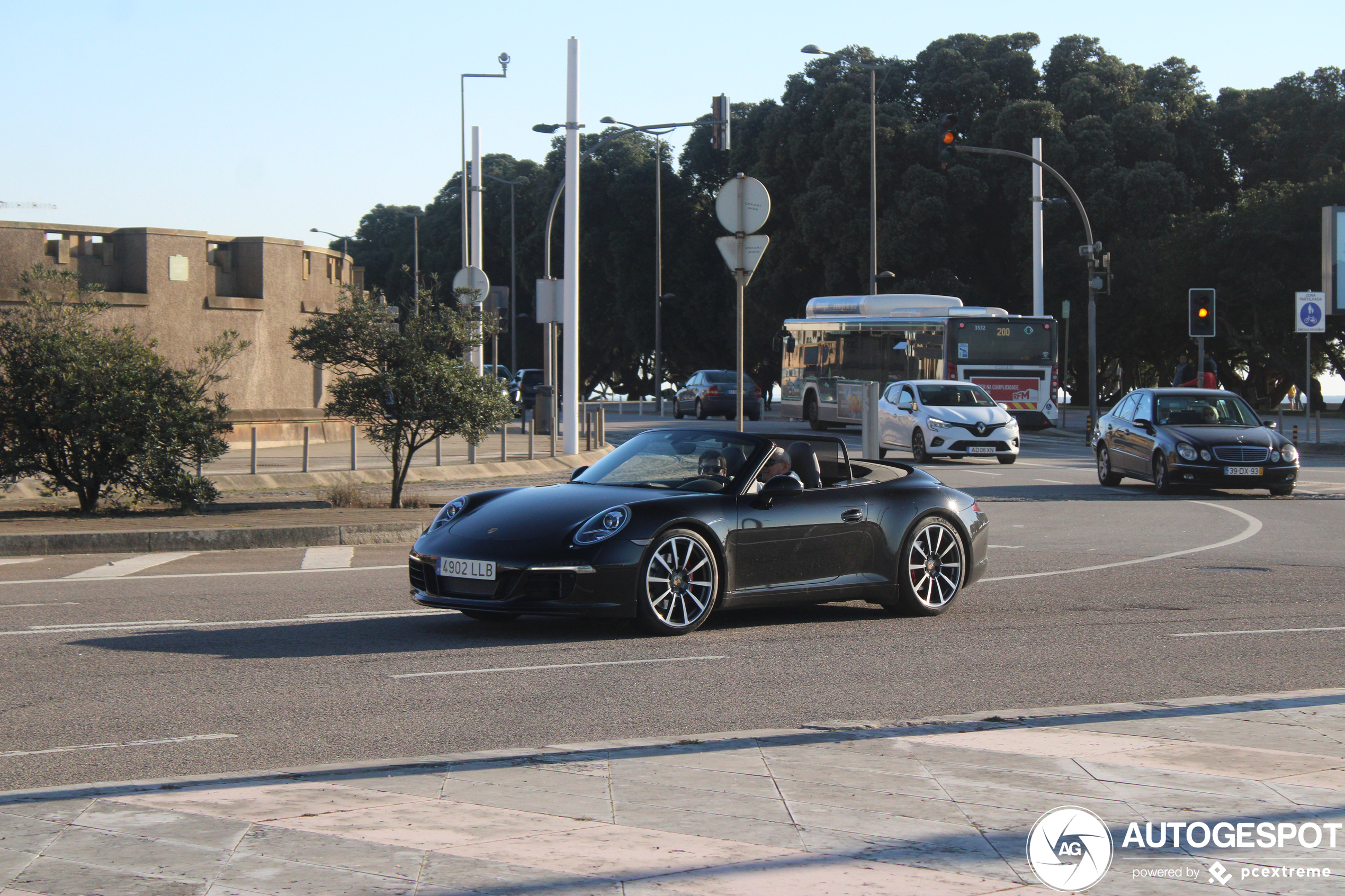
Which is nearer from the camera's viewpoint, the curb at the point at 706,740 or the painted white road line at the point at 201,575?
the curb at the point at 706,740

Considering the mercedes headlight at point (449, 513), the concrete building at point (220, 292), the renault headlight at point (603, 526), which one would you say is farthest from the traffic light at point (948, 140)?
the renault headlight at point (603, 526)

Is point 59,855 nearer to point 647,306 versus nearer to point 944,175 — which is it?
point 944,175

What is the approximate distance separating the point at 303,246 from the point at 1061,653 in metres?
24.0

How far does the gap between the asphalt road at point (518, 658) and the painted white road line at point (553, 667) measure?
0.10 feet

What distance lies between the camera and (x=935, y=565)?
10.2 metres

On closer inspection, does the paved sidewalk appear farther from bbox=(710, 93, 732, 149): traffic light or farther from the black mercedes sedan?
bbox=(710, 93, 732, 149): traffic light

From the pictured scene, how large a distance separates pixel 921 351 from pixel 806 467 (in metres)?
28.6

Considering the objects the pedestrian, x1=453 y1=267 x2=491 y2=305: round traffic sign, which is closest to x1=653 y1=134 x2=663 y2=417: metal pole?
the pedestrian

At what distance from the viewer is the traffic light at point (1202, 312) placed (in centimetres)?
3181

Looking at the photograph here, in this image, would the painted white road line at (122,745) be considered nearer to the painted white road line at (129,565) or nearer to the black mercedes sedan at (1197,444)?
the painted white road line at (129,565)

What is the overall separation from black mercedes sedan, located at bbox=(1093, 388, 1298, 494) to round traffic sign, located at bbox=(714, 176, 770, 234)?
9.35 meters

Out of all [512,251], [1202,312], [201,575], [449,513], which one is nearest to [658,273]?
[512,251]

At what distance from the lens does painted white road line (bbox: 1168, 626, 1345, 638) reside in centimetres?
926

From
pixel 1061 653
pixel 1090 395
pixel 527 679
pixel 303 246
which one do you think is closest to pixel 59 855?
pixel 527 679
